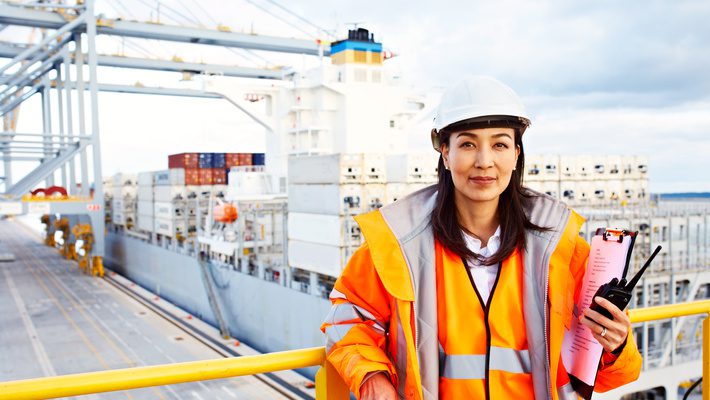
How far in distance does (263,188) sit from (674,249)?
14.7 metres

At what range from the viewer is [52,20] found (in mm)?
26469

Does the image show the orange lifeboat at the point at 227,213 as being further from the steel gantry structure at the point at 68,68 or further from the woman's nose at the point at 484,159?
the woman's nose at the point at 484,159

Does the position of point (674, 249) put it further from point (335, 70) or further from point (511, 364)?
point (511, 364)

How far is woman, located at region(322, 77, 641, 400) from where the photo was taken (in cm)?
196

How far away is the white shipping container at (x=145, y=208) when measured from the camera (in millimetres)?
30877

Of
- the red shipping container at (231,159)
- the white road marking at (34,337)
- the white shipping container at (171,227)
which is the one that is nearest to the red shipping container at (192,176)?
the red shipping container at (231,159)

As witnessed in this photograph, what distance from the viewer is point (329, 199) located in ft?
49.3

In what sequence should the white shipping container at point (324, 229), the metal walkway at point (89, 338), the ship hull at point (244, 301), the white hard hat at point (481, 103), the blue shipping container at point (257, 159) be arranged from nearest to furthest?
the white hard hat at point (481, 103), the metal walkway at point (89, 338), the white shipping container at point (324, 229), the ship hull at point (244, 301), the blue shipping container at point (257, 159)

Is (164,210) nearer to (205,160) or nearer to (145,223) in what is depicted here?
(205,160)

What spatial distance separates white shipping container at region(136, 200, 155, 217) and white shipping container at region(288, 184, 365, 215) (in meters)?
17.1

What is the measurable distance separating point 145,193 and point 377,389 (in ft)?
107

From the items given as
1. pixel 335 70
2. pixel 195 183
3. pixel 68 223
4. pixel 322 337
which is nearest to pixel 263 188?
pixel 335 70

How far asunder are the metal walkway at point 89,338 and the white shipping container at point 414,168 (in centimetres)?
679

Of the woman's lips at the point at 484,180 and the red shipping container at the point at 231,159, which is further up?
the red shipping container at the point at 231,159
